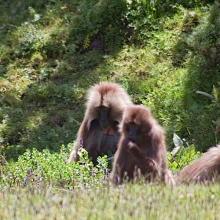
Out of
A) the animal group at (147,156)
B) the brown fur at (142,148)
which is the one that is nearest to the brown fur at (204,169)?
the animal group at (147,156)

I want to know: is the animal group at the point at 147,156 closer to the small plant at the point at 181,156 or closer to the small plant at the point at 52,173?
the small plant at the point at 52,173

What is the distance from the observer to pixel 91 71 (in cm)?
1284

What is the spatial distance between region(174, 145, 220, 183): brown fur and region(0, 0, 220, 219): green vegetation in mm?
1004

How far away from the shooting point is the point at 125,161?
7.88 meters

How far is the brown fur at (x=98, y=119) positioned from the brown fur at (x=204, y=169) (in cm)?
138

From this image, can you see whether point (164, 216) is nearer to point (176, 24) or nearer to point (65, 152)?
point (65, 152)

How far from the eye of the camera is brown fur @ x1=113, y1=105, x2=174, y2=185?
299 inches

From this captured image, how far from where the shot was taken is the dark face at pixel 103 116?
906 centimetres

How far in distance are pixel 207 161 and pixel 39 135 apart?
4.28 meters

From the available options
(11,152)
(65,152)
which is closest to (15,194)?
(65,152)

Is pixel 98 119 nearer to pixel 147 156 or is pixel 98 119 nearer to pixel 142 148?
pixel 142 148

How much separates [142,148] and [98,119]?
5.08 ft

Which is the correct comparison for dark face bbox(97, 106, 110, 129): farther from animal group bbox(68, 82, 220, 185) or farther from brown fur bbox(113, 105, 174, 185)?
brown fur bbox(113, 105, 174, 185)

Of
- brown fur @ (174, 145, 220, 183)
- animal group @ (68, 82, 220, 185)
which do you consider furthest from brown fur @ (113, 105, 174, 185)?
brown fur @ (174, 145, 220, 183)
